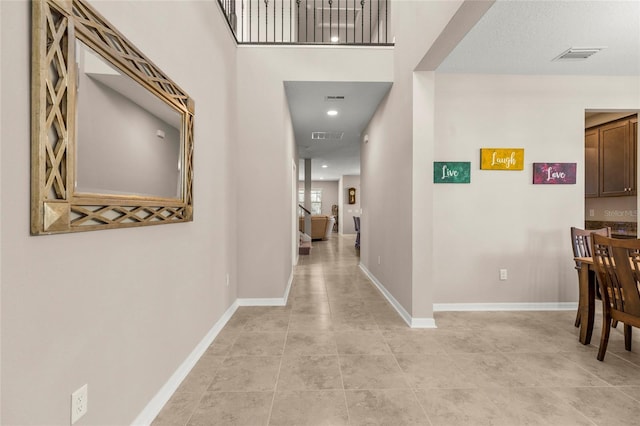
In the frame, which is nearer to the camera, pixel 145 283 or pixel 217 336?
pixel 145 283

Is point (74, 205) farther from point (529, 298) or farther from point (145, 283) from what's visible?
point (529, 298)

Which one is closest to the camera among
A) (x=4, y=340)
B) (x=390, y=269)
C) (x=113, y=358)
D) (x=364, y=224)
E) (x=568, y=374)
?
(x=4, y=340)

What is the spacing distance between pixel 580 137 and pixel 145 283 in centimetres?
449

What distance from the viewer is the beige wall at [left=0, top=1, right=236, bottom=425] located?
0.85 m

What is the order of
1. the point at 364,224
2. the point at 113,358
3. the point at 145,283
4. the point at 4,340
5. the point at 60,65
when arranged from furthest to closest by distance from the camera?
the point at 364,224 → the point at 145,283 → the point at 113,358 → the point at 60,65 → the point at 4,340

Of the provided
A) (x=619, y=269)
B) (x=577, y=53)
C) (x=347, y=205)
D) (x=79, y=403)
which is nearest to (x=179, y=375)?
(x=79, y=403)

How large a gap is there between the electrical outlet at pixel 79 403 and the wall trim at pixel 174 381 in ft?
1.36

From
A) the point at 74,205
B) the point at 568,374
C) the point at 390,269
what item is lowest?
the point at 568,374

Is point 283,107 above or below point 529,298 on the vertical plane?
above

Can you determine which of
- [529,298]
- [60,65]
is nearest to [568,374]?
[529,298]

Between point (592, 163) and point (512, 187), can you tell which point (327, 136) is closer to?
point (512, 187)

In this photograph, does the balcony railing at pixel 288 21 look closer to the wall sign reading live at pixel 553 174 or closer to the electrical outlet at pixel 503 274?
the wall sign reading live at pixel 553 174

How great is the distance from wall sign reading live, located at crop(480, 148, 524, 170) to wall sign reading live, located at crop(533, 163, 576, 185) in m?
0.25

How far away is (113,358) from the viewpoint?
1275 mm
